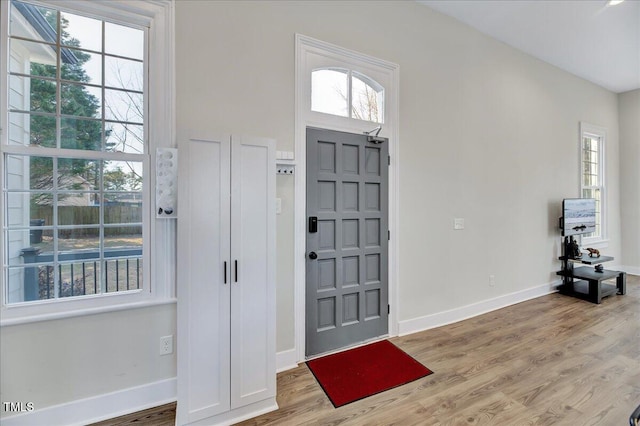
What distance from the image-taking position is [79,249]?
1785 mm

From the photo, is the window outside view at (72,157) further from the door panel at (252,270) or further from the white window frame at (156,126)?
the door panel at (252,270)

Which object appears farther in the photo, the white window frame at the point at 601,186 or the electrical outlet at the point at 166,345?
the white window frame at the point at 601,186

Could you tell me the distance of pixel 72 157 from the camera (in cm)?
175

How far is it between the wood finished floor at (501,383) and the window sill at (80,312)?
2.30ft

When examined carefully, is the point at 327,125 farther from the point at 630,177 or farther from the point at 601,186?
the point at 630,177

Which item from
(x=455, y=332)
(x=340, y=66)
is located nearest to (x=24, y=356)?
(x=340, y=66)

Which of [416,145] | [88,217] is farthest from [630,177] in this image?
[88,217]

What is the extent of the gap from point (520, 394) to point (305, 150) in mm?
2461

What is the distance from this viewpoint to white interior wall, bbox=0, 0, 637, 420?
1766 millimetres

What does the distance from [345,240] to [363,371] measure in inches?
43.5

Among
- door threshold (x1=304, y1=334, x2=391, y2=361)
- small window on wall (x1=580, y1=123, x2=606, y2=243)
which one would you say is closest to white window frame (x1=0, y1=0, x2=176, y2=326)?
door threshold (x1=304, y1=334, x2=391, y2=361)

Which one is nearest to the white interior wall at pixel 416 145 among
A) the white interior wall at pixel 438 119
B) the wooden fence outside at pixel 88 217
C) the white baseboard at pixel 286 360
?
the white interior wall at pixel 438 119

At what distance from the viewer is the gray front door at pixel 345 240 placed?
2420 millimetres

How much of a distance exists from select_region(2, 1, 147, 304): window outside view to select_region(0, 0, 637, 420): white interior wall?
0.29 meters
